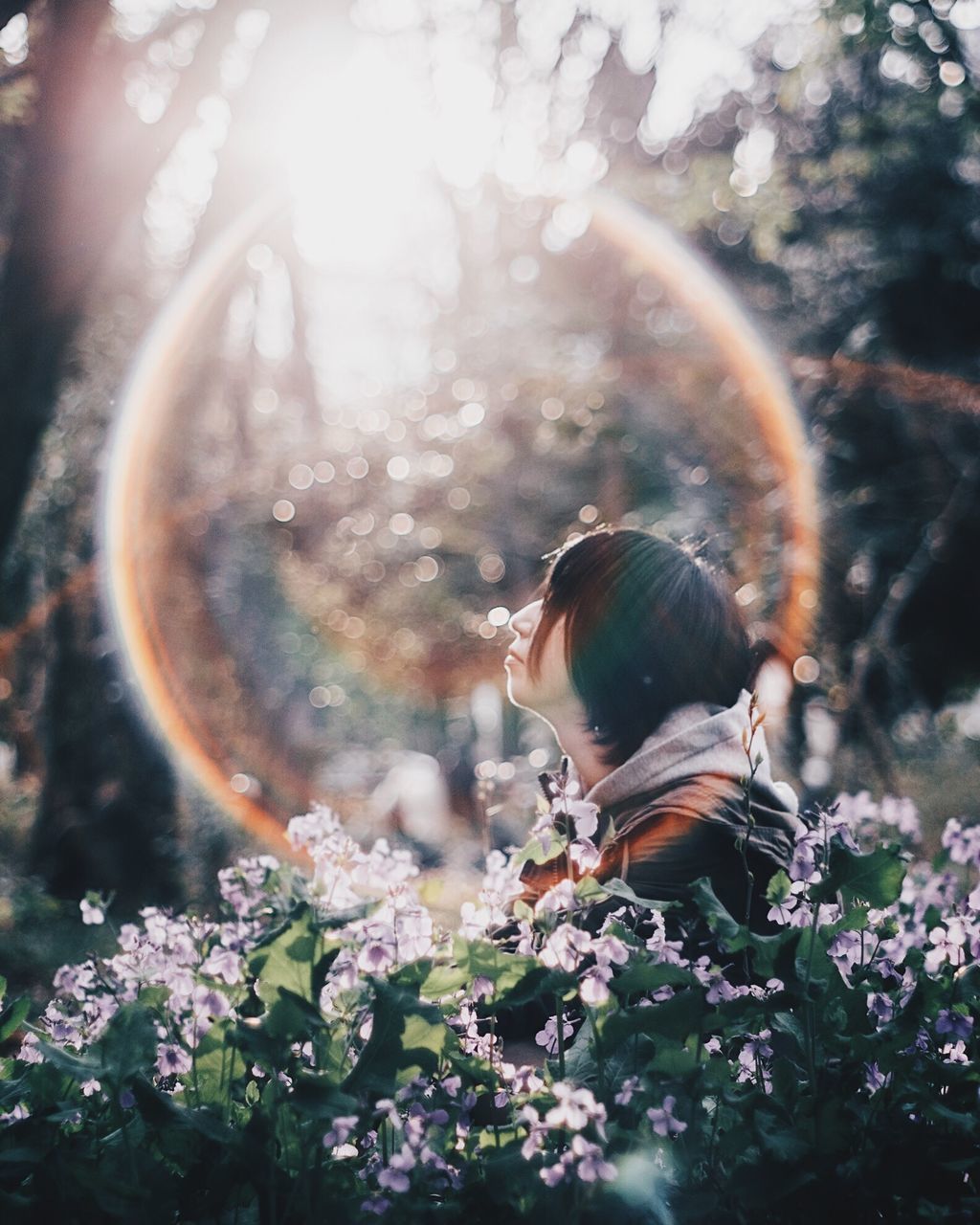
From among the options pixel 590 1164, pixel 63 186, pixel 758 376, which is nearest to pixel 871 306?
pixel 758 376

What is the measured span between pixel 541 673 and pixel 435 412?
717cm

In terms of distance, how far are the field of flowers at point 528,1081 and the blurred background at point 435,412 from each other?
12.8 feet

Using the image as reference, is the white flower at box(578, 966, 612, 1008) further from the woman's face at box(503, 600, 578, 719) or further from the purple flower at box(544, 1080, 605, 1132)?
the woman's face at box(503, 600, 578, 719)

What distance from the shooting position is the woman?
6.86 feet

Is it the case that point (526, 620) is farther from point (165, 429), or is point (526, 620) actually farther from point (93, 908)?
point (165, 429)

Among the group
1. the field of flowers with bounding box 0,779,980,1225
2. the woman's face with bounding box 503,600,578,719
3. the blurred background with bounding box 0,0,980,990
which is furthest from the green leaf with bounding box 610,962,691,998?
the blurred background with bounding box 0,0,980,990

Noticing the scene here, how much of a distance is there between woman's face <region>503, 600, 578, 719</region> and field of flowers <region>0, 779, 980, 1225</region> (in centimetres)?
75

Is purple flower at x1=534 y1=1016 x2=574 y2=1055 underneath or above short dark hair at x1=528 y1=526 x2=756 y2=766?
underneath

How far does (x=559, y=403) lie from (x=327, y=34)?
2.54m

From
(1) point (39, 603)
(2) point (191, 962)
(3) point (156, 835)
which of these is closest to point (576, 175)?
(1) point (39, 603)

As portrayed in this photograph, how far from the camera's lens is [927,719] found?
11562 mm

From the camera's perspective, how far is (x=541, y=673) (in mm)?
2287

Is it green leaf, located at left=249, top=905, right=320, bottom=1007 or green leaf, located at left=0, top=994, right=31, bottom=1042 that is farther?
green leaf, located at left=0, top=994, right=31, bottom=1042

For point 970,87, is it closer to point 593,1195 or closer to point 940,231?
point 593,1195
